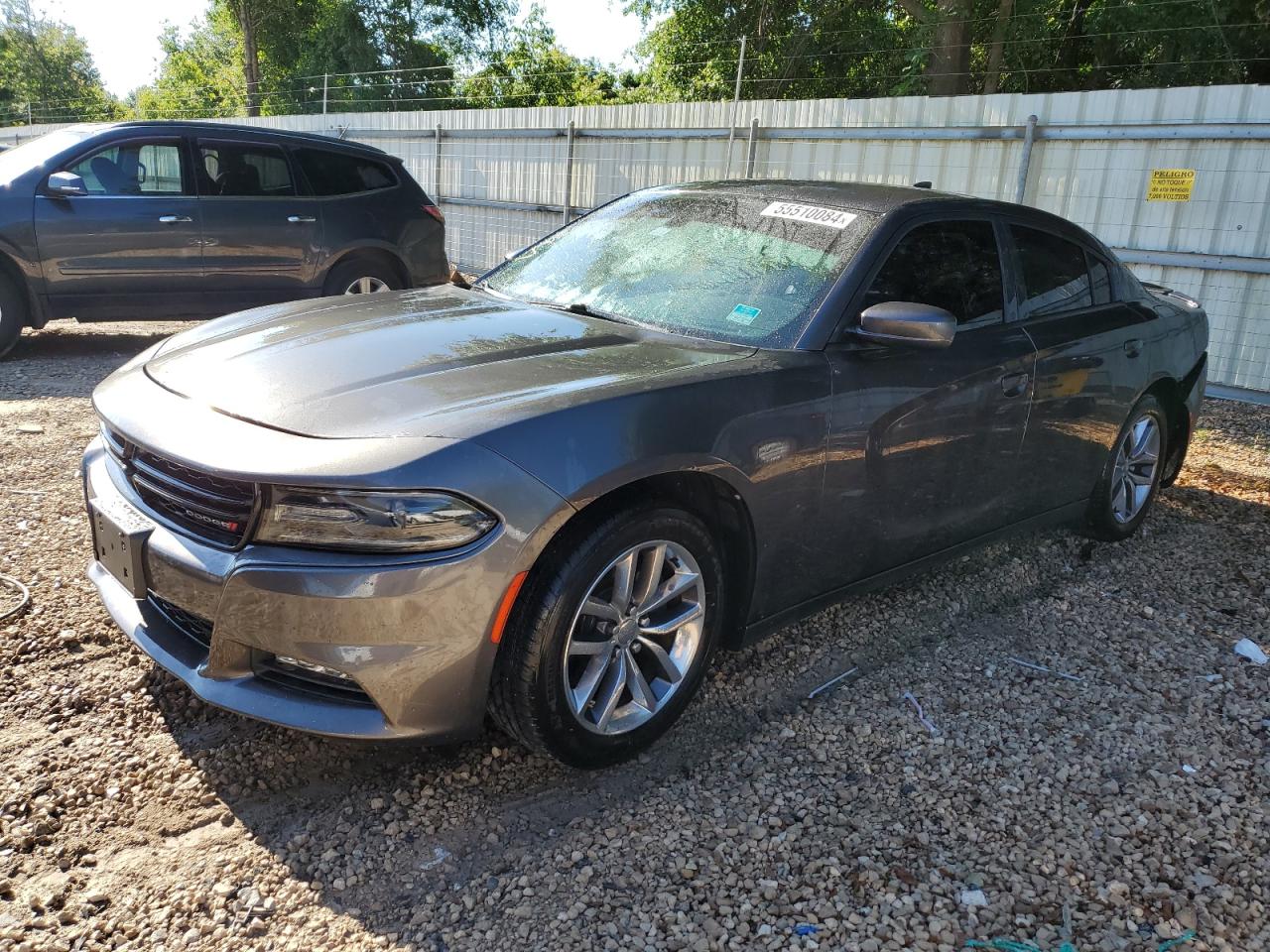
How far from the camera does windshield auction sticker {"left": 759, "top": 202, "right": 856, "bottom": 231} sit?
3.52 metres

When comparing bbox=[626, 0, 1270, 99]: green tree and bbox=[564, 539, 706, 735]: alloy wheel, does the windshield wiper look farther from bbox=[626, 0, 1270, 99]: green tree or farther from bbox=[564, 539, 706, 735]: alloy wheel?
bbox=[626, 0, 1270, 99]: green tree

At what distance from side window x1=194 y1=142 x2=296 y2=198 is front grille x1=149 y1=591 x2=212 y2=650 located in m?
6.01

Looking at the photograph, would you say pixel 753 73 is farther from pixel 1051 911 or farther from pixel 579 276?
pixel 1051 911

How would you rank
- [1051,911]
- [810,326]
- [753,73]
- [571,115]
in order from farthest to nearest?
[753,73] → [571,115] → [810,326] → [1051,911]

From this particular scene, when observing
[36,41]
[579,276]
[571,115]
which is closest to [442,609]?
[579,276]

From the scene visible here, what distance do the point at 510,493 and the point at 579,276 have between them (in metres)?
1.65

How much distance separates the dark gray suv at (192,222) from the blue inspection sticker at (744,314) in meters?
4.63

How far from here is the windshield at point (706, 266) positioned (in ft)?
10.8

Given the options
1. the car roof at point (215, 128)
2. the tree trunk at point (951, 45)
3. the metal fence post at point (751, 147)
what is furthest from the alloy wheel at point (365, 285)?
the tree trunk at point (951, 45)

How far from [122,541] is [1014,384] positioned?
304 cm

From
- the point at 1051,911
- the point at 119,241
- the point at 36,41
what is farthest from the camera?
the point at 36,41

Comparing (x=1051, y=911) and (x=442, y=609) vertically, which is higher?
(x=442, y=609)

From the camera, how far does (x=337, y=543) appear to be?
91.5 inches

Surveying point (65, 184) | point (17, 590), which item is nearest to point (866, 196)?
point (17, 590)
